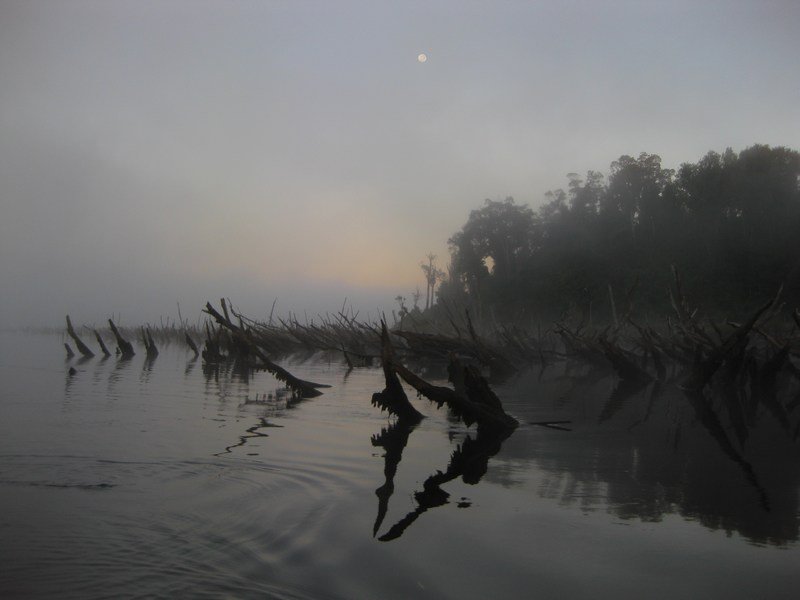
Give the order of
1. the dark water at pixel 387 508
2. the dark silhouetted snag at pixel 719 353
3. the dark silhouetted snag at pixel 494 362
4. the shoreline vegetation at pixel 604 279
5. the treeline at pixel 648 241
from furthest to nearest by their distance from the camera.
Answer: the treeline at pixel 648 241 < the shoreline vegetation at pixel 604 279 < the dark silhouetted snag at pixel 494 362 < the dark silhouetted snag at pixel 719 353 < the dark water at pixel 387 508

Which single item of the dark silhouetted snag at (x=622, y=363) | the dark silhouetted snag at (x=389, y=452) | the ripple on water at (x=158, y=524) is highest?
the dark silhouetted snag at (x=622, y=363)

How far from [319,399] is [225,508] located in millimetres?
6301

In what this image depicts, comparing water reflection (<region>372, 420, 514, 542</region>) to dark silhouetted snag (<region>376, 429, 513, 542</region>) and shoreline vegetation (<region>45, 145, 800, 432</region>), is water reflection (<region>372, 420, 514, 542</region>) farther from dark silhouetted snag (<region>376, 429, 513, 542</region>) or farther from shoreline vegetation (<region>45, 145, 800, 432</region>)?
shoreline vegetation (<region>45, 145, 800, 432</region>)

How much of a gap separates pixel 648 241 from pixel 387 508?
50.1 meters

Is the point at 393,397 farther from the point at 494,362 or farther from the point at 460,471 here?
the point at 494,362

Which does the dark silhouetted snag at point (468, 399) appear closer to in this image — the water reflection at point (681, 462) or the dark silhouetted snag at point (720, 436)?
the water reflection at point (681, 462)

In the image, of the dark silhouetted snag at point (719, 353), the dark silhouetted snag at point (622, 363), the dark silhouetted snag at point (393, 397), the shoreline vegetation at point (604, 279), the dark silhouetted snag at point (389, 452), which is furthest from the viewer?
the shoreline vegetation at point (604, 279)

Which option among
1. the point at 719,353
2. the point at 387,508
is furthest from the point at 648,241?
the point at 387,508

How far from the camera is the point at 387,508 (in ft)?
12.2

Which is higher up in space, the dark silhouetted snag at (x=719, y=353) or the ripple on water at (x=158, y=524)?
the dark silhouetted snag at (x=719, y=353)

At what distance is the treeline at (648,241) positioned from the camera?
40.9 metres

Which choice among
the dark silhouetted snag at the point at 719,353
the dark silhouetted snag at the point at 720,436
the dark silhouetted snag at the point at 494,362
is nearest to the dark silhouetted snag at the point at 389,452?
the dark silhouetted snag at the point at 720,436

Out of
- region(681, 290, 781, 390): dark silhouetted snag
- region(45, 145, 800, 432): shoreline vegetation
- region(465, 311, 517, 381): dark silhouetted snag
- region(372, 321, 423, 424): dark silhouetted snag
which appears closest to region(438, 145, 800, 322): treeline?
region(45, 145, 800, 432): shoreline vegetation

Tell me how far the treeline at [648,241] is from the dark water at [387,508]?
26.3 metres
